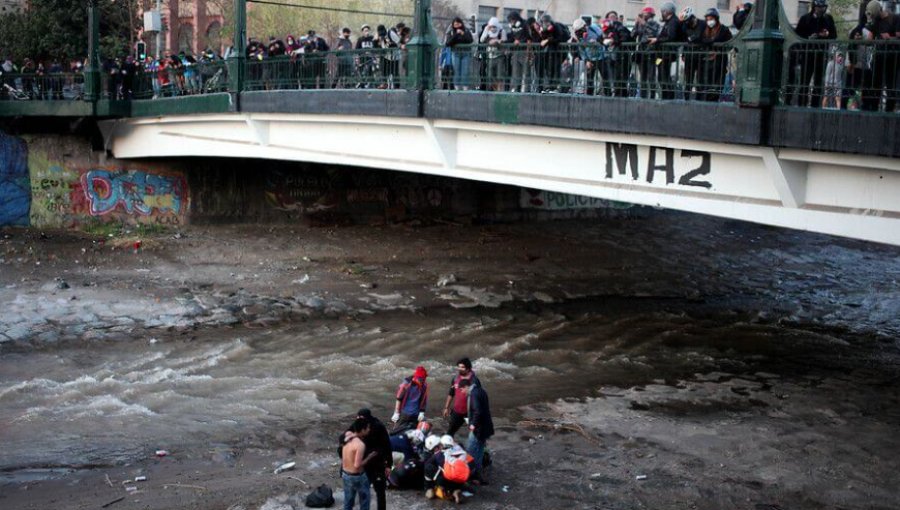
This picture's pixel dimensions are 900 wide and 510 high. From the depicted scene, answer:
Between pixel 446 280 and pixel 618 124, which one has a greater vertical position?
pixel 618 124

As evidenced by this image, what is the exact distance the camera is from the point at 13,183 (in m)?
29.5

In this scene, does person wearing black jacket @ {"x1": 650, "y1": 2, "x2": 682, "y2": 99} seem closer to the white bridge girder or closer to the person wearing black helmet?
the white bridge girder

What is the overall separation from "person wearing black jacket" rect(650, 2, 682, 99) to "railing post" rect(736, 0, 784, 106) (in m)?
1.44

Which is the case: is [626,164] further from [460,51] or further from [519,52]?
[460,51]

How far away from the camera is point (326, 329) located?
850 inches

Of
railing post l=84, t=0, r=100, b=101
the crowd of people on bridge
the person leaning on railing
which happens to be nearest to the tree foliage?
railing post l=84, t=0, r=100, b=101

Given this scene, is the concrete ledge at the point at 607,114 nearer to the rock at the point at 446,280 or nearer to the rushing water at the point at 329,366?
the rushing water at the point at 329,366

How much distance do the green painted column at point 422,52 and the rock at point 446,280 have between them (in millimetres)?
7449

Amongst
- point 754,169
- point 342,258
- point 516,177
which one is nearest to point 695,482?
point 754,169

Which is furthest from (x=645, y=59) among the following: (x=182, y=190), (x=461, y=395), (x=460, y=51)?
(x=182, y=190)

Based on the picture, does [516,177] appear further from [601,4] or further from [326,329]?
[601,4]

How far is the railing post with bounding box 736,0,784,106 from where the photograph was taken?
13359 millimetres

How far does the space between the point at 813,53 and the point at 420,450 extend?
709cm

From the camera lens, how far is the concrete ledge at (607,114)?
13.5 meters
